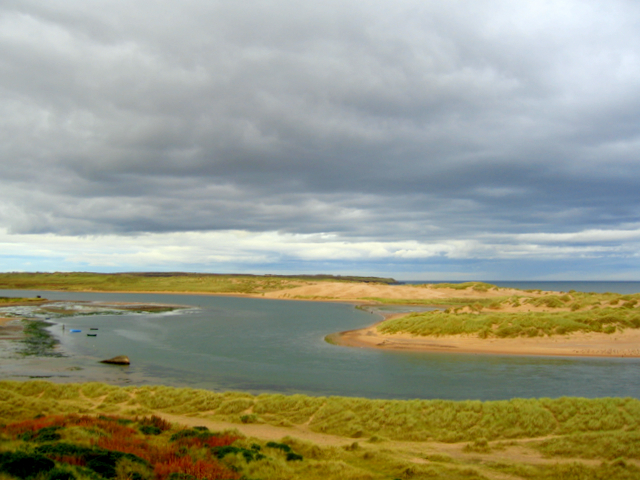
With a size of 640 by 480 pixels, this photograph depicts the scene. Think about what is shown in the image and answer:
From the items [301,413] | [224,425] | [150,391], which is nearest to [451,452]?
[301,413]

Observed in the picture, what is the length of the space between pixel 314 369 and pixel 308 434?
559 inches

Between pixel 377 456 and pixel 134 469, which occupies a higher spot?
pixel 134 469

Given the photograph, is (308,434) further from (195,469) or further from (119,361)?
(119,361)

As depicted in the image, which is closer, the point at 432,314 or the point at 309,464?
the point at 309,464

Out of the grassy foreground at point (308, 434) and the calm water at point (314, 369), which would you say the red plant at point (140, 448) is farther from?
the calm water at point (314, 369)

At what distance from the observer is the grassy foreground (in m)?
12.1

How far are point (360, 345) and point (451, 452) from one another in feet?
93.6

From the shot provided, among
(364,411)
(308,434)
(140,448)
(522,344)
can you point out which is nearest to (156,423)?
(140,448)

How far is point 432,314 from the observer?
5369cm

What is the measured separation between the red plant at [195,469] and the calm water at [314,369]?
45.2ft

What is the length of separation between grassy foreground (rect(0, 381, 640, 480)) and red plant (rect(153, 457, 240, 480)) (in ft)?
0.17

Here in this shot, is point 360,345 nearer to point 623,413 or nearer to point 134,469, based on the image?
point 623,413

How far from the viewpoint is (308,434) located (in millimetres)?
18188

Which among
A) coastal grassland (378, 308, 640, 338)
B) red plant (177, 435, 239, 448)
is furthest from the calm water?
red plant (177, 435, 239, 448)
